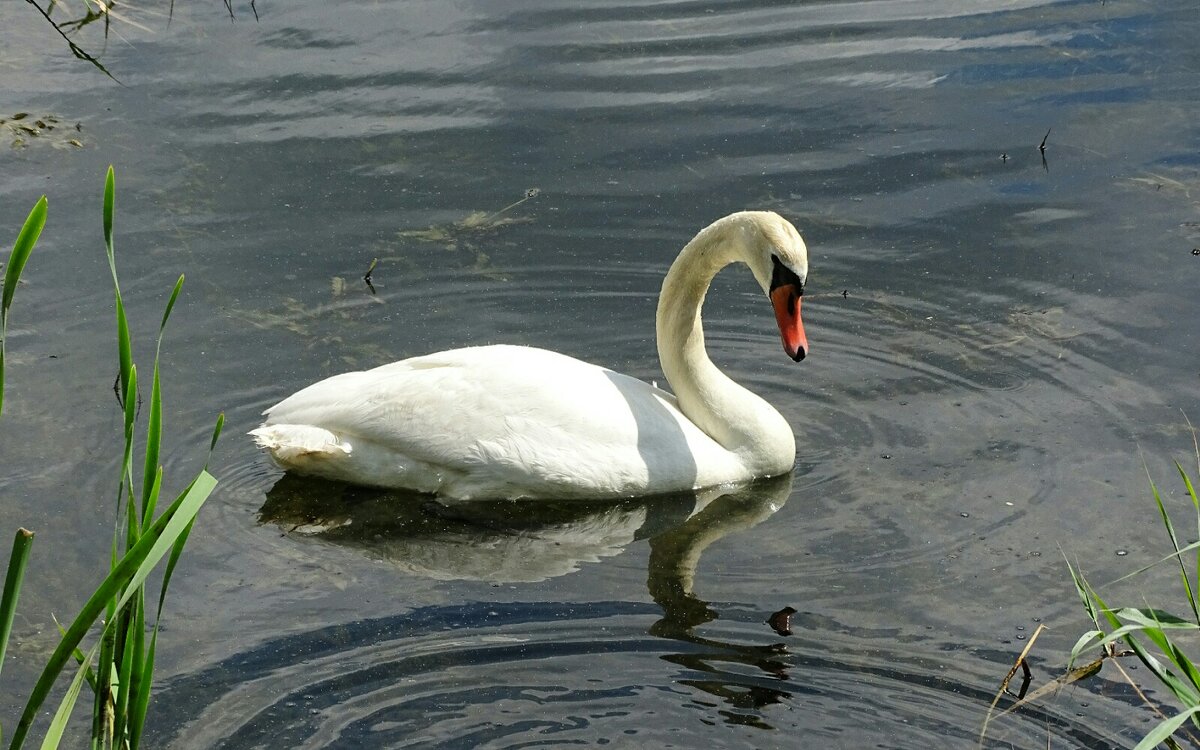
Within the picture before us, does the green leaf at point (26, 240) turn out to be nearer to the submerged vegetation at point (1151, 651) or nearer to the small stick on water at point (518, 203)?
the submerged vegetation at point (1151, 651)

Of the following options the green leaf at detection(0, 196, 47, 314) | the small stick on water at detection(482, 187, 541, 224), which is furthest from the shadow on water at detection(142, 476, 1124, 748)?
the small stick on water at detection(482, 187, 541, 224)

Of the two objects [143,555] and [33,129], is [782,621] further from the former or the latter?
[33,129]

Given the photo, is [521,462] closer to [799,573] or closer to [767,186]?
[799,573]

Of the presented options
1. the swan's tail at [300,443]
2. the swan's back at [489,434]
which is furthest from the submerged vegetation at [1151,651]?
the swan's tail at [300,443]

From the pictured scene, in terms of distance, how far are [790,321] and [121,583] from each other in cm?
437

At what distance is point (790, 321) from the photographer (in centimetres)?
702

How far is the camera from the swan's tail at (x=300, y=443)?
22.5ft

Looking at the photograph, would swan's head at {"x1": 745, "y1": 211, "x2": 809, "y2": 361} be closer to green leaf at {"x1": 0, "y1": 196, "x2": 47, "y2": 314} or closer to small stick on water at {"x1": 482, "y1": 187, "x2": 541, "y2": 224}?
small stick on water at {"x1": 482, "y1": 187, "x2": 541, "y2": 224}

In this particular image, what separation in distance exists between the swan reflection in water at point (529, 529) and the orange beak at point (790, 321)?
0.63m

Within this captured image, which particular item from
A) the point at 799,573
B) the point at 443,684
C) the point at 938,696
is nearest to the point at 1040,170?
the point at 799,573

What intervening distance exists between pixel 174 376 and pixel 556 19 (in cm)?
528

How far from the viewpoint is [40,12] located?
12.1m

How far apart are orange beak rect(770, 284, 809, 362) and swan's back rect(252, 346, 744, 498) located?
643 mm

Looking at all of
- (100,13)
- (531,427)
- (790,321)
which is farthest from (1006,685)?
(100,13)
